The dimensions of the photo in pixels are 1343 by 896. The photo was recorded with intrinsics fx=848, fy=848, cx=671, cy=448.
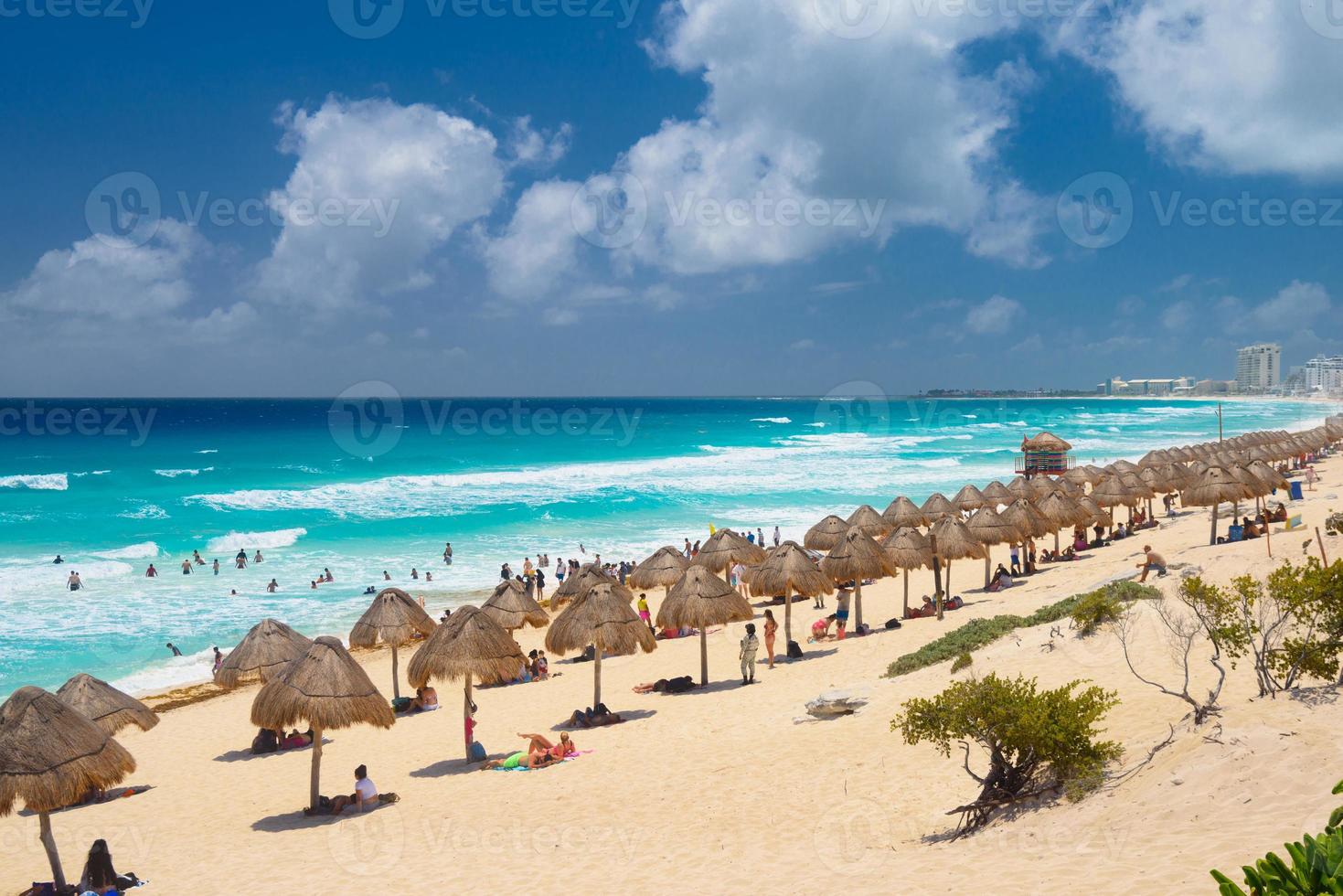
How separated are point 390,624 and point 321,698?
4.83 m

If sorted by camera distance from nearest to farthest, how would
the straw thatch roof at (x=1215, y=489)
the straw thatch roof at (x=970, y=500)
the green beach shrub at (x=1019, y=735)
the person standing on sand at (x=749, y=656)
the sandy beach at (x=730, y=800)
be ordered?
the sandy beach at (x=730, y=800)
the green beach shrub at (x=1019, y=735)
the person standing on sand at (x=749, y=656)
the straw thatch roof at (x=1215, y=489)
the straw thatch roof at (x=970, y=500)

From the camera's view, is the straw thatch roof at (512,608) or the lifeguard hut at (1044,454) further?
the lifeguard hut at (1044,454)

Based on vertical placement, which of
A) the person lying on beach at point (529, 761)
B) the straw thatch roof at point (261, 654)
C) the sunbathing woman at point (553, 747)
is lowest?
the person lying on beach at point (529, 761)

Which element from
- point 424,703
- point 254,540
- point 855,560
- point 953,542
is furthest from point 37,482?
point 953,542

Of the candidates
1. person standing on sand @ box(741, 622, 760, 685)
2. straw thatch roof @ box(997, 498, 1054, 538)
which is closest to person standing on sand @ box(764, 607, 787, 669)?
person standing on sand @ box(741, 622, 760, 685)

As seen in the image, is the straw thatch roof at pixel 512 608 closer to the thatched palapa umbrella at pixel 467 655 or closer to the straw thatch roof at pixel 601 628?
the straw thatch roof at pixel 601 628

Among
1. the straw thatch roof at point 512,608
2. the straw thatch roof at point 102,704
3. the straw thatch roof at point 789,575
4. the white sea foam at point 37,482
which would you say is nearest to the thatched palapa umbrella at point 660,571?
the straw thatch roof at point 512,608

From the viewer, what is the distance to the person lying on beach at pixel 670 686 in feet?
46.0

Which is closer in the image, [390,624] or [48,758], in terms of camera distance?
[48,758]

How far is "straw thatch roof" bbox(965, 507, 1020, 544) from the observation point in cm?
1845

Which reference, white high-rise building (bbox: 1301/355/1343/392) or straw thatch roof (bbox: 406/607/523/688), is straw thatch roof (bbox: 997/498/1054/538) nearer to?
straw thatch roof (bbox: 406/607/523/688)

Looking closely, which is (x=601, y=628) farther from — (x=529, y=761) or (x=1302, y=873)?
(x=1302, y=873)

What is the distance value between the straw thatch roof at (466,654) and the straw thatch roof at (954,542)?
941cm

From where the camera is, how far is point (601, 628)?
12.2 meters
